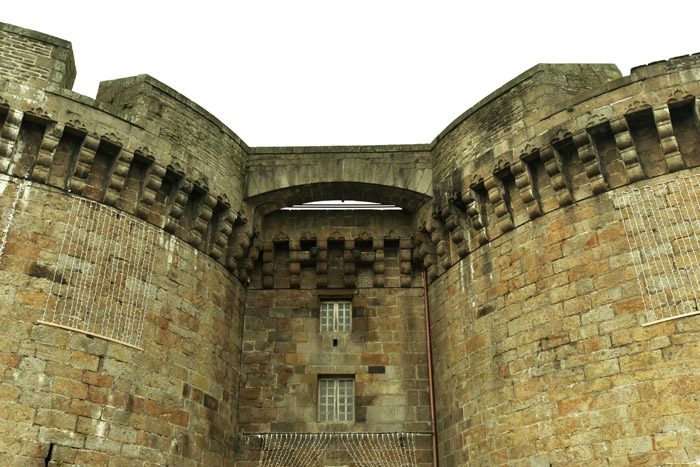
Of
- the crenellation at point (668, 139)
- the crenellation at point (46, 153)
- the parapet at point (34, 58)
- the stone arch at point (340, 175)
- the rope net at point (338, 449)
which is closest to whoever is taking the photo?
the crenellation at point (668, 139)

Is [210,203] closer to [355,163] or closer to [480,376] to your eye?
[355,163]

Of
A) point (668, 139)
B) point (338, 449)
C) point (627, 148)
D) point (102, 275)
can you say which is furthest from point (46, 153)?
point (668, 139)

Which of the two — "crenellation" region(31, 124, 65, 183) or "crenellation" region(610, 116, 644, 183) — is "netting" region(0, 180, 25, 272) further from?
"crenellation" region(610, 116, 644, 183)

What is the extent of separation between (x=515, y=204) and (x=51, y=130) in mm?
7514

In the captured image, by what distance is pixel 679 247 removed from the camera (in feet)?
29.9

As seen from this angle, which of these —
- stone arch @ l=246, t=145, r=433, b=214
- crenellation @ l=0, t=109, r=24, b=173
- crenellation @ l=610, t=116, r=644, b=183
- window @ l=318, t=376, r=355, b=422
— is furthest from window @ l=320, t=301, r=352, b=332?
crenellation @ l=0, t=109, r=24, b=173

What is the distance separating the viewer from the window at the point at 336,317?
12820mm

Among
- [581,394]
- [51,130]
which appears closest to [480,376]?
[581,394]

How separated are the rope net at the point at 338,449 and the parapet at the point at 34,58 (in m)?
7.00

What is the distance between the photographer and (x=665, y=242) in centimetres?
925

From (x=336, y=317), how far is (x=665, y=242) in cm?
614

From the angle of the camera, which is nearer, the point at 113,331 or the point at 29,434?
the point at 29,434

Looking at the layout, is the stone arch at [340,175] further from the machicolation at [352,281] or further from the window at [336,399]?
the window at [336,399]

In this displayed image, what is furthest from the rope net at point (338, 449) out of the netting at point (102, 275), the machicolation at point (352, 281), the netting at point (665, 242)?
the netting at point (665, 242)
